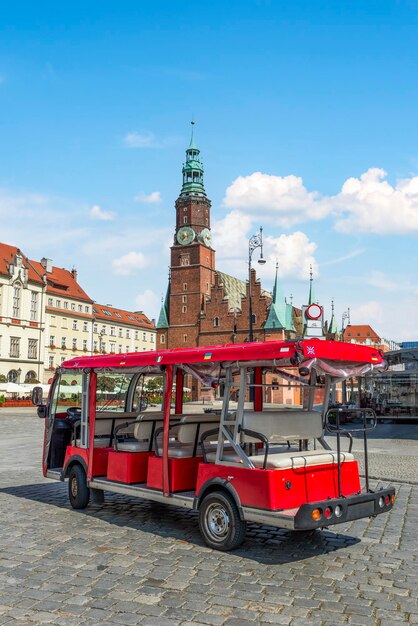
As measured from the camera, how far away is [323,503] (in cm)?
637

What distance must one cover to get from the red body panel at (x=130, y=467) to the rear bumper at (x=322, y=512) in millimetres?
2351

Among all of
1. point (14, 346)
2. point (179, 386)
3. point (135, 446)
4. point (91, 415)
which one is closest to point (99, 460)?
point (91, 415)

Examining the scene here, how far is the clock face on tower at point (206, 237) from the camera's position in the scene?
3135 inches

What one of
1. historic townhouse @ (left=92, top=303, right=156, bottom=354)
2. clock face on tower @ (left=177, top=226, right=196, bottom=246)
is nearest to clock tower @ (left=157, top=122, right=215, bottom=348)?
clock face on tower @ (left=177, top=226, right=196, bottom=246)

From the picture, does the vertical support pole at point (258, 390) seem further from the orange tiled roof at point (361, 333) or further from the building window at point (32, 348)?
the orange tiled roof at point (361, 333)

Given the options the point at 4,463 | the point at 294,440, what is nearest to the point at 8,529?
the point at 294,440

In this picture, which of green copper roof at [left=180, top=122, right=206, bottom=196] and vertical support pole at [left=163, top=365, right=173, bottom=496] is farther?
green copper roof at [left=180, top=122, right=206, bottom=196]

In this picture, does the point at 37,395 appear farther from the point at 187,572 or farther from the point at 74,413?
the point at 187,572

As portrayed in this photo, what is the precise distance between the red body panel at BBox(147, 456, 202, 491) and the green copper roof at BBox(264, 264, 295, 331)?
6498cm

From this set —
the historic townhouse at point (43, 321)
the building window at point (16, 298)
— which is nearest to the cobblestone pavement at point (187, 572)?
the historic townhouse at point (43, 321)

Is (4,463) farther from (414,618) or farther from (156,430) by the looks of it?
(414,618)

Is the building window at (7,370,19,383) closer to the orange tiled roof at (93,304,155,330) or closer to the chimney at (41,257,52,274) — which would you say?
the chimney at (41,257,52,274)

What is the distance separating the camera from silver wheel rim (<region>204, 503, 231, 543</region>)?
6.95m

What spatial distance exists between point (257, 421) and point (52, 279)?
237 ft
